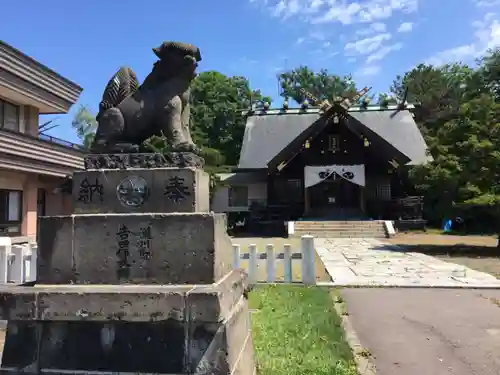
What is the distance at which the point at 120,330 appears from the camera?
3.43 metres

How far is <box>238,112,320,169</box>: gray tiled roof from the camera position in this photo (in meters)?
30.6

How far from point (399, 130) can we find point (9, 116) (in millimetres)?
24603

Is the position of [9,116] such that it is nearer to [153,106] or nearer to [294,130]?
[153,106]

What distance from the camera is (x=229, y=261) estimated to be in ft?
14.5

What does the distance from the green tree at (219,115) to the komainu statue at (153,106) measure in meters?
35.3

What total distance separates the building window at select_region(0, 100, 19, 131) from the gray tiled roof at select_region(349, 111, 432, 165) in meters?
21.5

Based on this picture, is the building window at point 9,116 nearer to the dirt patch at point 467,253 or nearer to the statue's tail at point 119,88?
the statue's tail at point 119,88

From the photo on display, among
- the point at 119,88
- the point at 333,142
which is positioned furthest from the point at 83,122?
the point at 119,88

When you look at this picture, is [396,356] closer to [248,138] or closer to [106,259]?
[106,259]

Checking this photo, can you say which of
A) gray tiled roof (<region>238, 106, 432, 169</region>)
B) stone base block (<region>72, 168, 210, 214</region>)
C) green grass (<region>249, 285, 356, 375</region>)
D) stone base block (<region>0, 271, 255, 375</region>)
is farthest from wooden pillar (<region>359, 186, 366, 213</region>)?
stone base block (<region>0, 271, 255, 375</region>)

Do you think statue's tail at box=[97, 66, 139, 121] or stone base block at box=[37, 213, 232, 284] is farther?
statue's tail at box=[97, 66, 139, 121]

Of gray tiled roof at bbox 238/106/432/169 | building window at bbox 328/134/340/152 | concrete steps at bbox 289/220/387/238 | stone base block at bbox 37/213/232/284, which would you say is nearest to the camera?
stone base block at bbox 37/213/232/284

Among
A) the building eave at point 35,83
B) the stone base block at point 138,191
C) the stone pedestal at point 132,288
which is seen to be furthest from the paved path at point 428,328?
the building eave at point 35,83

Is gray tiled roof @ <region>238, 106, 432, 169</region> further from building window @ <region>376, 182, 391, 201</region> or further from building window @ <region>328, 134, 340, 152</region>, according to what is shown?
building window @ <region>328, 134, 340, 152</region>
